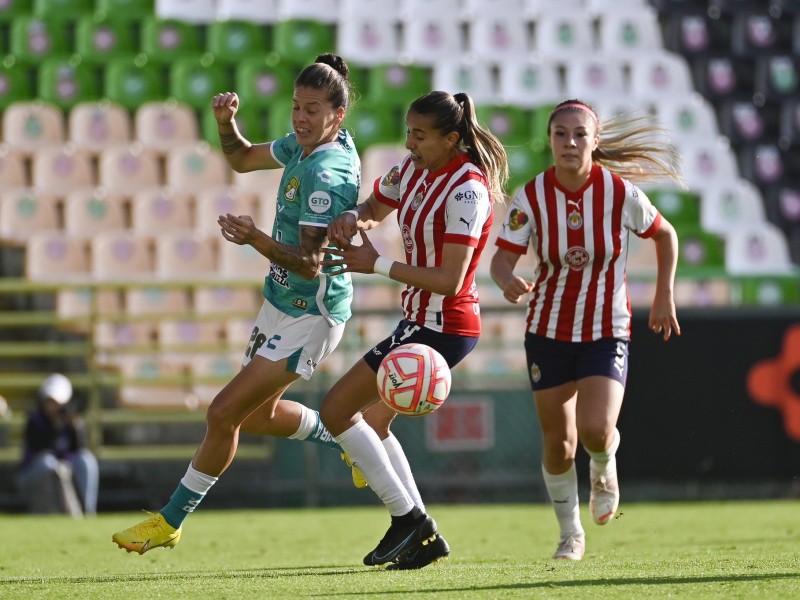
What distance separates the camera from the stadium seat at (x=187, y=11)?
15.7 meters

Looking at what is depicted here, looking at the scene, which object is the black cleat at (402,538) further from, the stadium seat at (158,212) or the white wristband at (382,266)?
the stadium seat at (158,212)

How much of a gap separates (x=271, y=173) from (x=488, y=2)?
3940 mm

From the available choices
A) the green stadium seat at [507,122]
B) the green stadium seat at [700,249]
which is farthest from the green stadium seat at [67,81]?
the green stadium seat at [700,249]

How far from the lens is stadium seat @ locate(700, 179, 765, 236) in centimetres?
1558

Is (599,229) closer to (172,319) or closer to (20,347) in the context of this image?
(172,319)

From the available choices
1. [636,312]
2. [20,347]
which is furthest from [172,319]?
[636,312]

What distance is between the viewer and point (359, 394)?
17.7 feet

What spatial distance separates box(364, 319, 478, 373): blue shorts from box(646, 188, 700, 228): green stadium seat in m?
10.3

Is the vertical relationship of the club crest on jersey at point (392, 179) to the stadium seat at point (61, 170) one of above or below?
below

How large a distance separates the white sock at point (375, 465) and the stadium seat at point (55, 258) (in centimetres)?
821

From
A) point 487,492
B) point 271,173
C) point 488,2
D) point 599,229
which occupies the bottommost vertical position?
point 487,492

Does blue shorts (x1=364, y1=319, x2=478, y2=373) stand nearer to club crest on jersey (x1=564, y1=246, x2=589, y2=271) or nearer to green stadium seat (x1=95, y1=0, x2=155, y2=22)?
club crest on jersey (x1=564, y1=246, x2=589, y2=271)

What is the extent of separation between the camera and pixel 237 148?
19.9ft

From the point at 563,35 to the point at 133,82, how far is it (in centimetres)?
533
